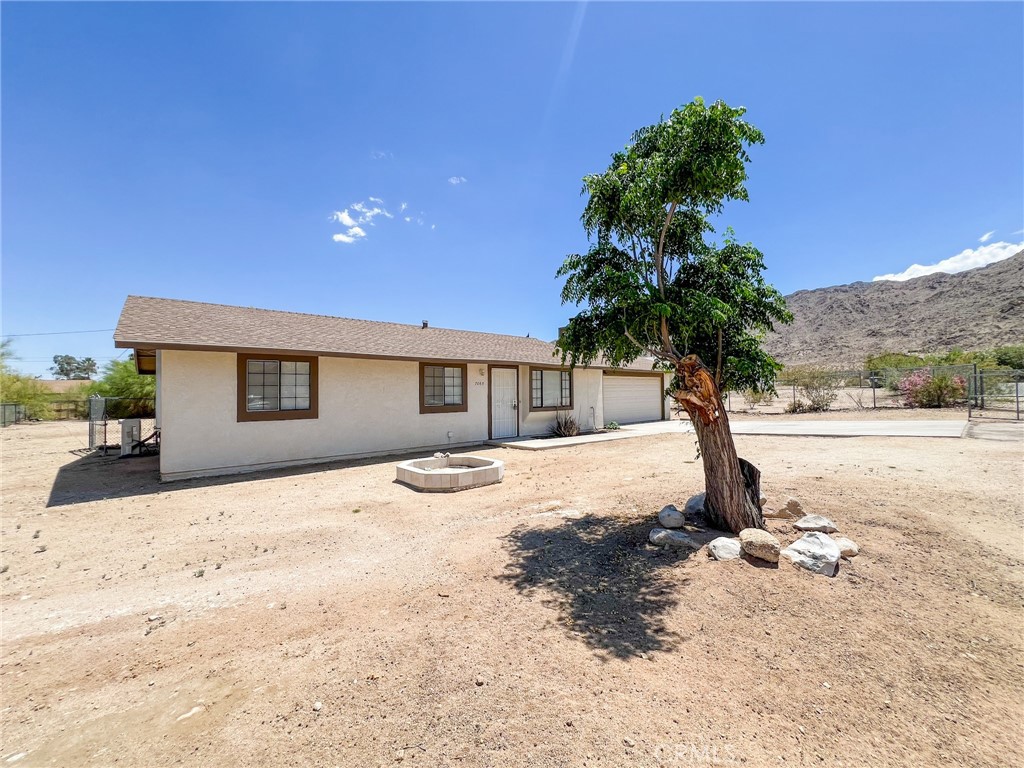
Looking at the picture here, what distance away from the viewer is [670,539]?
177 inches

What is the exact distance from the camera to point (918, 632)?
304 cm

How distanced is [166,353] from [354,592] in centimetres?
774

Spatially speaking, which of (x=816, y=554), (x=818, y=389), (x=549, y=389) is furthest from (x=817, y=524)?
(x=818, y=389)

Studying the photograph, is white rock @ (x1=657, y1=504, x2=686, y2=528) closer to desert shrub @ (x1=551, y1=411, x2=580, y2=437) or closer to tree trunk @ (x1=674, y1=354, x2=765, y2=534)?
→ tree trunk @ (x1=674, y1=354, x2=765, y2=534)

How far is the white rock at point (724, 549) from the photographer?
405 cm

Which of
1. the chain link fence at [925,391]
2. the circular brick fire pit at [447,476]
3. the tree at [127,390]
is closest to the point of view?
the circular brick fire pit at [447,476]

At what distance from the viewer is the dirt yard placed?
6.98ft

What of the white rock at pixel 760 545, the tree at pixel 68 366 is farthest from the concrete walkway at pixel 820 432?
the tree at pixel 68 366

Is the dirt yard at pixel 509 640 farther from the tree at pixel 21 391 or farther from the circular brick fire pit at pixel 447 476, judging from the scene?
the tree at pixel 21 391

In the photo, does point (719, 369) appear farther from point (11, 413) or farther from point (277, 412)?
point (11, 413)

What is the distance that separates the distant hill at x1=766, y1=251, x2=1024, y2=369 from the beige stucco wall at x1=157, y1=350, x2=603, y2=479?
57973 millimetres

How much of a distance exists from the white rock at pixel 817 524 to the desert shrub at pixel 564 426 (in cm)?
985

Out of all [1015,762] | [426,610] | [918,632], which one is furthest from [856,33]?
[426,610]

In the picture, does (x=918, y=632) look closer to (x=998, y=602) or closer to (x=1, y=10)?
(x=998, y=602)
